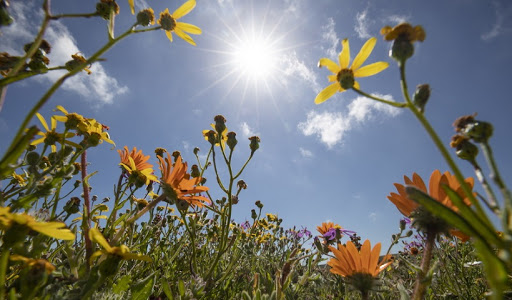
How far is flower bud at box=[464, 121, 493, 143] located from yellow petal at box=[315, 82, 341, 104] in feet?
1.63

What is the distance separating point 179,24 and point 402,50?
1.27 metres

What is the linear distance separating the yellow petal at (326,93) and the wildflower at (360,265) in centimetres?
67

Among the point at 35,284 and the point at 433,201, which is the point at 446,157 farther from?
the point at 35,284

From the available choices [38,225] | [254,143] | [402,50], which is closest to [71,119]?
[38,225]

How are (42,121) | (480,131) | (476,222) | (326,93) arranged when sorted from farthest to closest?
(42,121) → (326,93) → (480,131) → (476,222)

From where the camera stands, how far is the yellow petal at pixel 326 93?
3.61 feet

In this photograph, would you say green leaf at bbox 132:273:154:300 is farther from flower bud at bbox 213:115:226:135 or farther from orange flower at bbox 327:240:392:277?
flower bud at bbox 213:115:226:135

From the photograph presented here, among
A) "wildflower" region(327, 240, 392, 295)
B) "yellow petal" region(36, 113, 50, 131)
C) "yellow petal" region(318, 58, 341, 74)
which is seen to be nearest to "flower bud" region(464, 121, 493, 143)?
"yellow petal" region(318, 58, 341, 74)

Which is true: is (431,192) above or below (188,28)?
below

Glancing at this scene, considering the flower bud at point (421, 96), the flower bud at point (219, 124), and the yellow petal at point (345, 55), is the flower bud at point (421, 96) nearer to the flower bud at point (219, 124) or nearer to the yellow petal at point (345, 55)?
the yellow petal at point (345, 55)

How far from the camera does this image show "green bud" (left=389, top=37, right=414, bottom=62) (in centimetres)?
80

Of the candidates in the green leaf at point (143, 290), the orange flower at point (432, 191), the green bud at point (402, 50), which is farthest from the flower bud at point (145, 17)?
the orange flower at point (432, 191)

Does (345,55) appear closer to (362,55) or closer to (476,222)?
(362,55)

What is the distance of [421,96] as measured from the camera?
0.73 m
